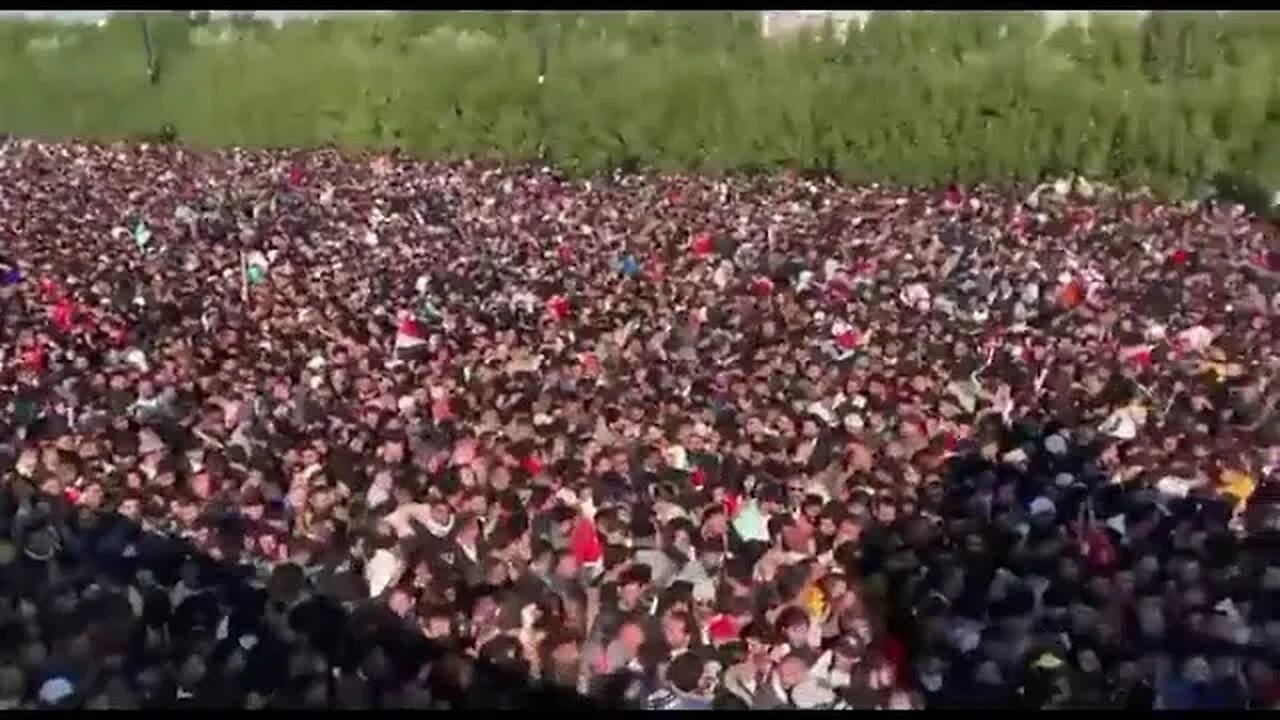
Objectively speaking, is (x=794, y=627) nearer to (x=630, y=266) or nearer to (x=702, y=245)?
(x=630, y=266)

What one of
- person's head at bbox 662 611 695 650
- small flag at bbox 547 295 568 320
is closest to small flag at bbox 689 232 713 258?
small flag at bbox 547 295 568 320

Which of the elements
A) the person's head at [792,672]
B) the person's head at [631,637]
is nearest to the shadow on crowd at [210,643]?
the person's head at [631,637]

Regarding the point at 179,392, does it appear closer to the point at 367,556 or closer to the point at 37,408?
the point at 37,408

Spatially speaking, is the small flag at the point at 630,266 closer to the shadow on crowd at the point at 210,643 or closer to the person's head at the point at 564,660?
the shadow on crowd at the point at 210,643

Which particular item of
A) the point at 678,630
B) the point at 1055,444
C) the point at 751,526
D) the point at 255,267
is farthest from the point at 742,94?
the point at 678,630

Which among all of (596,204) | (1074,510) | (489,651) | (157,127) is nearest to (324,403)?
(489,651)

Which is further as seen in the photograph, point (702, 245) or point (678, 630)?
point (702, 245)

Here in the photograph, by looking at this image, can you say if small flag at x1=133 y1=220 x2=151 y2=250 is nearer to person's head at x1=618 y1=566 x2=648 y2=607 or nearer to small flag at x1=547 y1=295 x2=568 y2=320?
small flag at x1=547 y1=295 x2=568 y2=320
